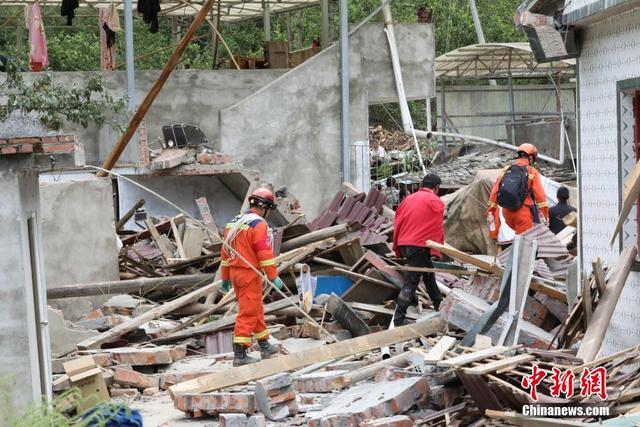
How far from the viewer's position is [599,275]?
33.1 feet

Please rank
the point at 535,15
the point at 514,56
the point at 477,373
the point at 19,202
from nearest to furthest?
the point at 477,373 → the point at 19,202 → the point at 535,15 → the point at 514,56

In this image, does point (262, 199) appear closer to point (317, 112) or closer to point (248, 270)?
point (248, 270)

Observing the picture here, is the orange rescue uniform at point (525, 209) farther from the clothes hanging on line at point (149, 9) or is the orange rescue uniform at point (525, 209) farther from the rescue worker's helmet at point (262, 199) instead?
the clothes hanging on line at point (149, 9)

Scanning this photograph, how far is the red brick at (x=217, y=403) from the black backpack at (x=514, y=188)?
5118 mm

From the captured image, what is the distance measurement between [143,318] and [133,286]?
1964 mm

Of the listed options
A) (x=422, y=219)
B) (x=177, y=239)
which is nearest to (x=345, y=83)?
(x=177, y=239)

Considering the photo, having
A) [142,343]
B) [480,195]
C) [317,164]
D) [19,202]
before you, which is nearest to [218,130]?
[317,164]

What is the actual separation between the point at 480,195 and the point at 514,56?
14.1 m

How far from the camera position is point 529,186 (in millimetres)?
14758

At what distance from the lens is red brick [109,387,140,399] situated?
1195cm

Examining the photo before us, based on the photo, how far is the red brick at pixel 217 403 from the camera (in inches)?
418

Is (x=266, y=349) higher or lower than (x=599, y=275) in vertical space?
lower

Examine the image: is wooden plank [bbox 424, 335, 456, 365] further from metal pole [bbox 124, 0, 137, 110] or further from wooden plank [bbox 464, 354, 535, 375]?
metal pole [bbox 124, 0, 137, 110]

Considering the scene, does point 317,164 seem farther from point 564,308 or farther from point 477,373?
point 477,373
